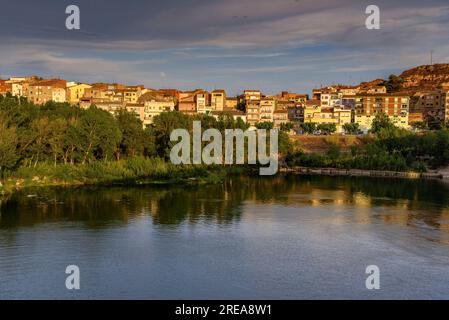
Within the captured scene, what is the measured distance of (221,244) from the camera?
9766 millimetres

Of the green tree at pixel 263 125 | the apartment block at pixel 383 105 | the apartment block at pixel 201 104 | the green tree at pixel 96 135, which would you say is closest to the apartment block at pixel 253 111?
the apartment block at pixel 201 104

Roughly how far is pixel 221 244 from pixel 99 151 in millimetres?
8791

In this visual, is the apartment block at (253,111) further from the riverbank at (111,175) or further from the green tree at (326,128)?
the riverbank at (111,175)

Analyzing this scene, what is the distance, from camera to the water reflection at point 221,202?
461 inches

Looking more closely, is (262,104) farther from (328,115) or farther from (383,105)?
(383,105)

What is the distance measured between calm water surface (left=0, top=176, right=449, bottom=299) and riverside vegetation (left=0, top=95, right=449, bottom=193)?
127 cm

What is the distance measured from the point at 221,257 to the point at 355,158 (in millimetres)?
13232

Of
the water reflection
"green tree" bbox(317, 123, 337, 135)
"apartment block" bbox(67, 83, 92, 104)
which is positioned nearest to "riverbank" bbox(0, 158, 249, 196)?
the water reflection

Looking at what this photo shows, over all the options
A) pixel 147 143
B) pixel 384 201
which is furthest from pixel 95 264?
pixel 147 143

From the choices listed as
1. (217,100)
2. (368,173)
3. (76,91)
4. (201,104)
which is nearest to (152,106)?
(201,104)

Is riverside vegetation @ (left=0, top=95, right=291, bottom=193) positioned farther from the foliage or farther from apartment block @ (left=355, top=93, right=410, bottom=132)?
apartment block @ (left=355, top=93, right=410, bottom=132)

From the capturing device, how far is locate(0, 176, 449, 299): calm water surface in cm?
766
